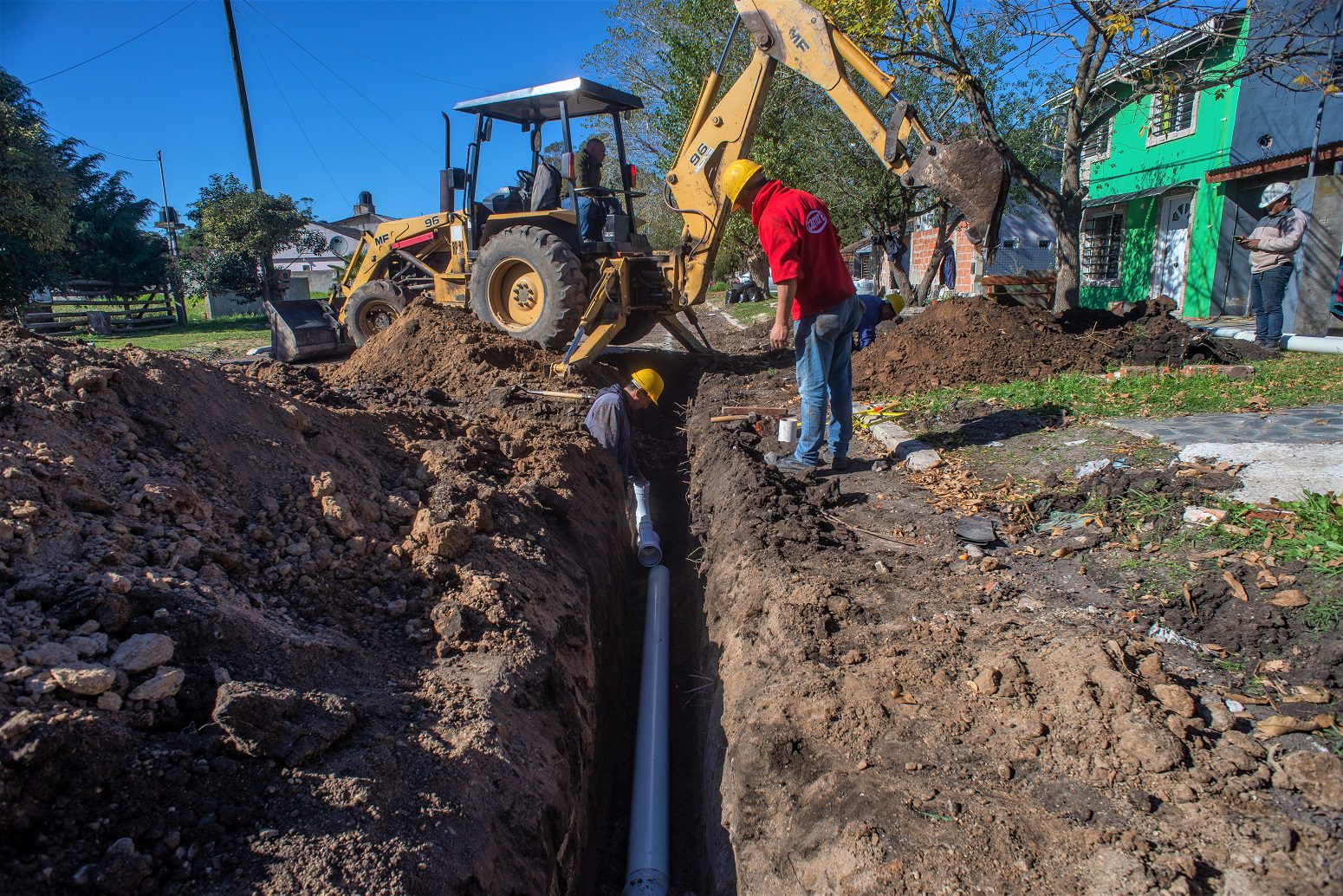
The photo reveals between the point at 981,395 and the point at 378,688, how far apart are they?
221 inches

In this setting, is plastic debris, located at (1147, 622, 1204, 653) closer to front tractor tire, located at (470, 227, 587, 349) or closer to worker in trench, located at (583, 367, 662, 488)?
worker in trench, located at (583, 367, 662, 488)

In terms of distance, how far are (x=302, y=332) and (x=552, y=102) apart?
14.6 ft

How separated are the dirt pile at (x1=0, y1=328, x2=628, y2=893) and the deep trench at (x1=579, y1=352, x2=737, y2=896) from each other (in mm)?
380

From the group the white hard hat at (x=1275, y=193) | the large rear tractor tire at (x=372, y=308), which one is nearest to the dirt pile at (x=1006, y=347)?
the white hard hat at (x=1275, y=193)

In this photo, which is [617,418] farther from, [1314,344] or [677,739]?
[1314,344]

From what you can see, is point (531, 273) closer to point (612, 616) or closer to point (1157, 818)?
point (612, 616)

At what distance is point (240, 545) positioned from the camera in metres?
3.11

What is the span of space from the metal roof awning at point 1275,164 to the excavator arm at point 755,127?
26.0ft

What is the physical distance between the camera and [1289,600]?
2844 millimetres

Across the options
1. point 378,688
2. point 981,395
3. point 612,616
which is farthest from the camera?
point 981,395

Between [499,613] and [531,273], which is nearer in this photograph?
[499,613]

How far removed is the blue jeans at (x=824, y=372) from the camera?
5.00 m

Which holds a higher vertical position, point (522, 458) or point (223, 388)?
point (223, 388)

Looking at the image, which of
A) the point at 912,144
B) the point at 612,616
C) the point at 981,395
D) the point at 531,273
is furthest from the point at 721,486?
the point at 912,144
